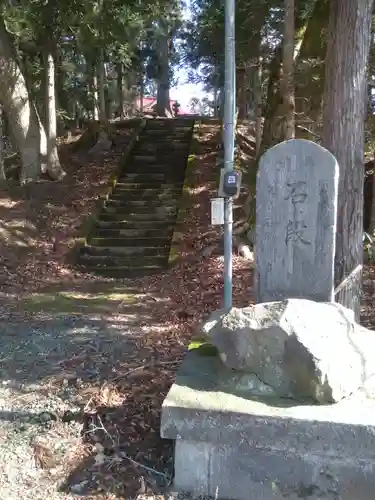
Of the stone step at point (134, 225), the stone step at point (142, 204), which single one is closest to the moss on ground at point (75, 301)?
the stone step at point (134, 225)

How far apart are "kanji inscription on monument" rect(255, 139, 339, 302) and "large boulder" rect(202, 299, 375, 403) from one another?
602 mm

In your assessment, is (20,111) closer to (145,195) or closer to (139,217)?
(145,195)

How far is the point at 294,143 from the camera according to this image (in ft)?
14.4

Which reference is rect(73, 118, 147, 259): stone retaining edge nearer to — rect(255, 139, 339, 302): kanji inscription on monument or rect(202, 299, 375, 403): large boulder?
rect(255, 139, 339, 302): kanji inscription on monument

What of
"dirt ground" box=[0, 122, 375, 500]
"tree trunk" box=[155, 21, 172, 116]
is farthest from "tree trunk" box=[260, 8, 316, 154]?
"tree trunk" box=[155, 21, 172, 116]

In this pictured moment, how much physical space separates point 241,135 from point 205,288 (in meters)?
8.87

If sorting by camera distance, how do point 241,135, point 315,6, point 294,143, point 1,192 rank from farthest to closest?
1. point 241,135
2. point 1,192
3. point 315,6
4. point 294,143

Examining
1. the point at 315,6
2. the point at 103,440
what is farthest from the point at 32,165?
the point at 103,440

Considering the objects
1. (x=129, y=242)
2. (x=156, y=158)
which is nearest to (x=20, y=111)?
(x=129, y=242)

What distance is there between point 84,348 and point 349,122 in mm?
3751

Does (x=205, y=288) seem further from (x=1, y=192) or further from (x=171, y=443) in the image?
(x=1, y=192)

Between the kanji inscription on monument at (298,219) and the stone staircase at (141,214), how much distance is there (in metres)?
5.37

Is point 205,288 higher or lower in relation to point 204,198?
lower

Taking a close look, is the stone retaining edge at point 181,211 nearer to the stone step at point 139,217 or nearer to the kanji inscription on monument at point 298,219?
the stone step at point 139,217
